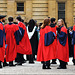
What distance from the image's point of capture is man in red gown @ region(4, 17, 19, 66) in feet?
48.0

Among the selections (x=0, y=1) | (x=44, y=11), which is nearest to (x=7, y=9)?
(x=0, y=1)

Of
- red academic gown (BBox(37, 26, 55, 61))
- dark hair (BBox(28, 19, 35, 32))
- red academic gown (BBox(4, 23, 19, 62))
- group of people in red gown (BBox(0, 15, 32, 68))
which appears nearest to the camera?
red academic gown (BBox(37, 26, 55, 61))

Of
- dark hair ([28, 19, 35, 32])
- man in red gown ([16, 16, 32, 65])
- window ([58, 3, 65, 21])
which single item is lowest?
man in red gown ([16, 16, 32, 65])

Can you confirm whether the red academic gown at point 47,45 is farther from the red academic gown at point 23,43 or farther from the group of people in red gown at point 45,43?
the red academic gown at point 23,43

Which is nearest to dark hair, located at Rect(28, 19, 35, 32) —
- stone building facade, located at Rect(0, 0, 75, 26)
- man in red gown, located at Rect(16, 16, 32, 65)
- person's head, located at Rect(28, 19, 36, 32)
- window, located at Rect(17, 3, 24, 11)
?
person's head, located at Rect(28, 19, 36, 32)

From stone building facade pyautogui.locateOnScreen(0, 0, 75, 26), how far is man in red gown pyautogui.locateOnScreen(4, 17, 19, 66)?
17623 millimetres

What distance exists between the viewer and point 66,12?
→ 32.9 meters

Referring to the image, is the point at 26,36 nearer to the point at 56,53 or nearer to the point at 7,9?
the point at 56,53

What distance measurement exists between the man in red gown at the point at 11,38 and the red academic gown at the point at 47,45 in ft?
4.61

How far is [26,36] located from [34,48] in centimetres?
163

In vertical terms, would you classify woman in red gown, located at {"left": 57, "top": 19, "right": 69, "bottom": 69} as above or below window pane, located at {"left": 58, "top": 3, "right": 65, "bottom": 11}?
below

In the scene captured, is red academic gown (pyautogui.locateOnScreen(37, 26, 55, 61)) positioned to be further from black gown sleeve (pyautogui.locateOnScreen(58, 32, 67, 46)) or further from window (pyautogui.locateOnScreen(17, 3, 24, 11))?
window (pyautogui.locateOnScreen(17, 3, 24, 11))

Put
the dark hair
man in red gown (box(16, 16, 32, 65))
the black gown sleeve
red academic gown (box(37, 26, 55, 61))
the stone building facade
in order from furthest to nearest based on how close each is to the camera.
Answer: the stone building facade → the dark hair → man in red gown (box(16, 16, 32, 65)) → the black gown sleeve → red academic gown (box(37, 26, 55, 61))

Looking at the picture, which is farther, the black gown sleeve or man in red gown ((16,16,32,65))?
man in red gown ((16,16,32,65))
